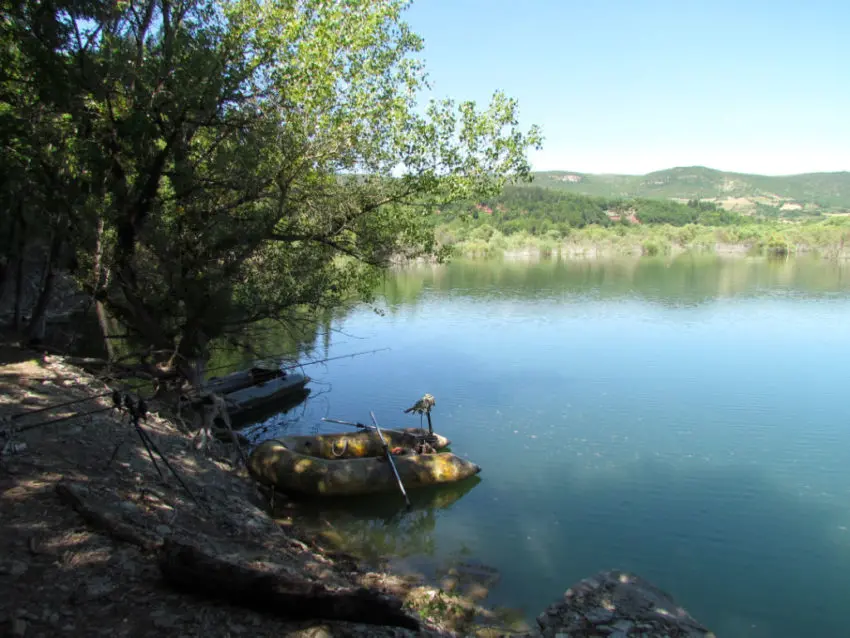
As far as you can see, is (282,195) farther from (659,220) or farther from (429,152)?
(659,220)

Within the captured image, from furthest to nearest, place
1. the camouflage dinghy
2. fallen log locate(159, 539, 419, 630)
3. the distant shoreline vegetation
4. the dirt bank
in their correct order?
the distant shoreline vegetation → the camouflage dinghy → fallen log locate(159, 539, 419, 630) → the dirt bank

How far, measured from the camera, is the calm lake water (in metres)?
10.0

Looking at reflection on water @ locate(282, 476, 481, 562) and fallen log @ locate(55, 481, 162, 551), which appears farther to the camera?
reflection on water @ locate(282, 476, 481, 562)

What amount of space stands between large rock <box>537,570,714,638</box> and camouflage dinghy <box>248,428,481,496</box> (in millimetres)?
5040

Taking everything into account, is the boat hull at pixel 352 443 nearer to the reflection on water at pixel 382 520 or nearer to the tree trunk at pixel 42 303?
the reflection on water at pixel 382 520

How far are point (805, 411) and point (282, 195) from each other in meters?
16.8

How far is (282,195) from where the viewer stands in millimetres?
11898

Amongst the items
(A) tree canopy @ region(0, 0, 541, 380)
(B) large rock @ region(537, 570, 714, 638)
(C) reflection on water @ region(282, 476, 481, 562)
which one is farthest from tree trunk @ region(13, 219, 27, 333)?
(B) large rock @ region(537, 570, 714, 638)

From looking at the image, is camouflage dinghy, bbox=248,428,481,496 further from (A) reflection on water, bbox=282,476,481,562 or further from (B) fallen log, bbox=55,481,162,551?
(B) fallen log, bbox=55,481,162,551

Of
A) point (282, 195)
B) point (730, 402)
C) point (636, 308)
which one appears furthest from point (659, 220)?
point (282, 195)

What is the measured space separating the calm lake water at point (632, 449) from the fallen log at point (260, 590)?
15.5ft

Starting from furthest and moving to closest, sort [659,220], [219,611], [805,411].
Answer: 1. [659,220]
2. [805,411]
3. [219,611]

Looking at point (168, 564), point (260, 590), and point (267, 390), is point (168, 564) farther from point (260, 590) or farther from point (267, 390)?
point (267, 390)

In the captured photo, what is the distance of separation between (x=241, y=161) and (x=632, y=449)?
11.7 metres
